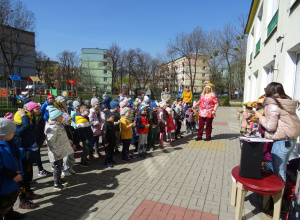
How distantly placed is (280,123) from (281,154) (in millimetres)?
481

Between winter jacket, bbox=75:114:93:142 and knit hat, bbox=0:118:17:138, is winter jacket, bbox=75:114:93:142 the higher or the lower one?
the lower one

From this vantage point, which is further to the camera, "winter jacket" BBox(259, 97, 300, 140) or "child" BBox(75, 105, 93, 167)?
"child" BBox(75, 105, 93, 167)

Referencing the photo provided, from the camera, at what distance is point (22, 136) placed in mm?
3344

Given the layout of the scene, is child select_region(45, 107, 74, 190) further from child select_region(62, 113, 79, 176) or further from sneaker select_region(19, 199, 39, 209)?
sneaker select_region(19, 199, 39, 209)

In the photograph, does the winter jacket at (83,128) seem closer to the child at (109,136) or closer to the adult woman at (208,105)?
the child at (109,136)

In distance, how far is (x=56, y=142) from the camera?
3.64 metres

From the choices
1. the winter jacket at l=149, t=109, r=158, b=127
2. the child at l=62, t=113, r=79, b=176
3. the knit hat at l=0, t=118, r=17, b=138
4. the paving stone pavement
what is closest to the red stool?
the paving stone pavement

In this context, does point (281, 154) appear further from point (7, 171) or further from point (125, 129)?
point (7, 171)

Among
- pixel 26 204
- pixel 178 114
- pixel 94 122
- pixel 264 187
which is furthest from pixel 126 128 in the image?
pixel 264 187

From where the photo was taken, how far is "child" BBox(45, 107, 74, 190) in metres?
3.58

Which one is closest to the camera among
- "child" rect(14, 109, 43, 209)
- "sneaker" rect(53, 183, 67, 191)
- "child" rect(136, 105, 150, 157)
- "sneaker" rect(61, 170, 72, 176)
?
"child" rect(14, 109, 43, 209)

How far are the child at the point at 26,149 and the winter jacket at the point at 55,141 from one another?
25 centimetres

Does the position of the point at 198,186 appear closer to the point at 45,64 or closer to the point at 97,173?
the point at 97,173

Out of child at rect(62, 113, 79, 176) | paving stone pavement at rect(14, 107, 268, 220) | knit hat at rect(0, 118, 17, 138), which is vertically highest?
knit hat at rect(0, 118, 17, 138)
